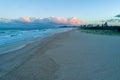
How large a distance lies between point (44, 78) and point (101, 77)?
2.02 m

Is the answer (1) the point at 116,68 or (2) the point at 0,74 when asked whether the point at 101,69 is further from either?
(2) the point at 0,74

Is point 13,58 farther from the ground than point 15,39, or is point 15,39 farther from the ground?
point 13,58

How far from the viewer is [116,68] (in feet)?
25.2

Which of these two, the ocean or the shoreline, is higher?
the shoreline

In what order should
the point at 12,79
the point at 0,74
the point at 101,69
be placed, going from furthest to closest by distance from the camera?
the point at 101,69 → the point at 0,74 → the point at 12,79

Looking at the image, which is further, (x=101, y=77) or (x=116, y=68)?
(x=116, y=68)

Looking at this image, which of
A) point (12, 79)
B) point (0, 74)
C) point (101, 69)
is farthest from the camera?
point (101, 69)

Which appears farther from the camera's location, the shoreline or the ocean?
the ocean

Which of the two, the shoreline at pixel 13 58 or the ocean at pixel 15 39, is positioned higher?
the shoreline at pixel 13 58

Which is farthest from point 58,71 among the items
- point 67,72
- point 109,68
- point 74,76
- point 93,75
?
point 109,68

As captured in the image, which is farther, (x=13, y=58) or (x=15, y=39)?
(x=15, y=39)

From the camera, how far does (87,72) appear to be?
7.12 metres

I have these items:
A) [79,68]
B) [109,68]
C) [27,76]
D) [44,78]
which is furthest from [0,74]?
[109,68]

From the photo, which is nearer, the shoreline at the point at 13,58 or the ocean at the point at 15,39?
the shoreline at the point at 13,58
